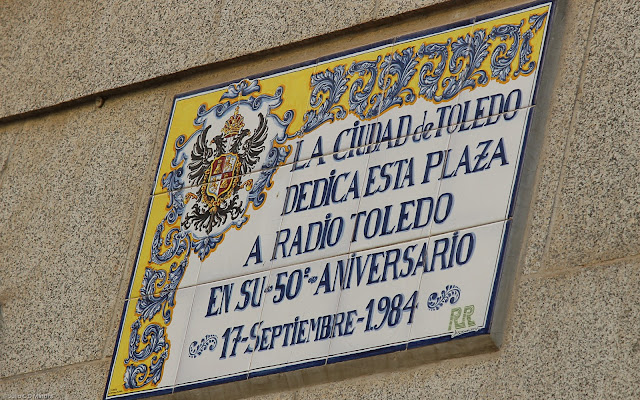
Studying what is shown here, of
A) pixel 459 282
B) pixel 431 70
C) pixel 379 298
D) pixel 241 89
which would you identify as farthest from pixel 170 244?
pixel 459 282

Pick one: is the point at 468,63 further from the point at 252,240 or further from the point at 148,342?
the point at 148,342

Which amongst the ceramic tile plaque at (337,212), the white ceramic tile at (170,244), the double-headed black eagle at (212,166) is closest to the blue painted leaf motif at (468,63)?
the ceramic tile plaque at (337,212)

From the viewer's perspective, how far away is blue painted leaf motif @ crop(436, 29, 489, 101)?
185 inches

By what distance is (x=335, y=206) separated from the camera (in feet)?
15.7

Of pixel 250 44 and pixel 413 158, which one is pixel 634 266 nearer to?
pixel 413 158

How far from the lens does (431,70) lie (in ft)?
15.9

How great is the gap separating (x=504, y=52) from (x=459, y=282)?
2.77ft

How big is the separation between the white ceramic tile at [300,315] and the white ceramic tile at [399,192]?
145 millimetres

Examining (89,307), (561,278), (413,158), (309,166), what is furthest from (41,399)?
(561,278)

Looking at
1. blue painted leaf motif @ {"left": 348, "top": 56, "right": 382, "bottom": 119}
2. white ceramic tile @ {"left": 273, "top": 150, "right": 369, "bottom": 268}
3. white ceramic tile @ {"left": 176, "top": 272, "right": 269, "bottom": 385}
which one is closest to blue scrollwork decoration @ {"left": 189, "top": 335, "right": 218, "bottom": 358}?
white ceramic tile @ {"left": 176, "top": 272, "right": 269, "bottom": 385}

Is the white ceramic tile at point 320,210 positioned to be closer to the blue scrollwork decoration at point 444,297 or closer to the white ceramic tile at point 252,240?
the white ceramic tile at point 252,240

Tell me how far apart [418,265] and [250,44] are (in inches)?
54.4

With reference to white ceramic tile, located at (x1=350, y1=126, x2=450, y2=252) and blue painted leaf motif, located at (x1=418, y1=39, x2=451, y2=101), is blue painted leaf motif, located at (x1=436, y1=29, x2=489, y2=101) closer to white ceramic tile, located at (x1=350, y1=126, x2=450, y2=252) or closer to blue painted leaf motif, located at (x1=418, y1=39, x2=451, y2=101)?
blue painted leaf motif, located at (x1=418, y1=39, x2=451, y2=101)

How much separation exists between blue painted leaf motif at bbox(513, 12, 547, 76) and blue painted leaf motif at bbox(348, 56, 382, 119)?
57 cm
